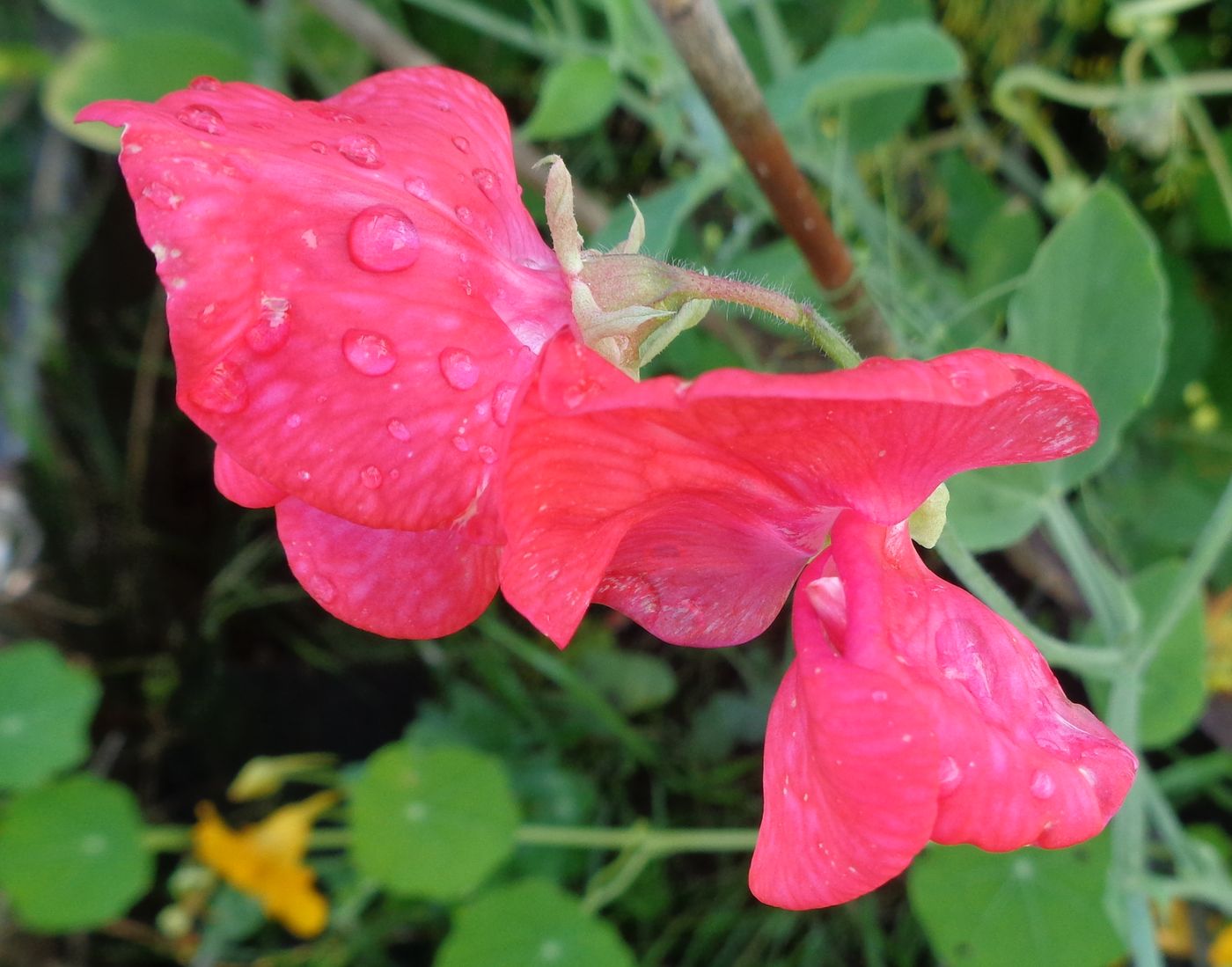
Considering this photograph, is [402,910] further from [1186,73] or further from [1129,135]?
[1186,73]

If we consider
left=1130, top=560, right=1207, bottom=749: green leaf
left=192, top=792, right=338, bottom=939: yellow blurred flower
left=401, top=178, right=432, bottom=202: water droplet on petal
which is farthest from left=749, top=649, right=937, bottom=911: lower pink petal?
left=192, top=792, right=338, bottom=939: yellow blurred flower

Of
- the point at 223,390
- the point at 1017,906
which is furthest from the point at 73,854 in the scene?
the point at 223,390

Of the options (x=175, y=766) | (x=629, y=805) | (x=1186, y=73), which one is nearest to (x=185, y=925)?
(x=175, y=766)

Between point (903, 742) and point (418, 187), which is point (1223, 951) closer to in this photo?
point (903, 742)

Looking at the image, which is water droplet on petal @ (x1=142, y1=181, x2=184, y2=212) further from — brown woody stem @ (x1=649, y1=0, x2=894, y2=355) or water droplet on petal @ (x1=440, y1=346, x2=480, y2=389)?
brown woody stem @ (x1=649, y1=0, x2=894, y2=355)

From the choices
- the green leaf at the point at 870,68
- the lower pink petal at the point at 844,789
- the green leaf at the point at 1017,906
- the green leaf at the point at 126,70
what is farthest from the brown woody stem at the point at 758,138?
the green leaf at the point at 126,70

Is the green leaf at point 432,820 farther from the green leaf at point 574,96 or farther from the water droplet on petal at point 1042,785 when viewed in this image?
the water droplet on petal at point 1042,785

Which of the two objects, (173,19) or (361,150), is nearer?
(361,150)
